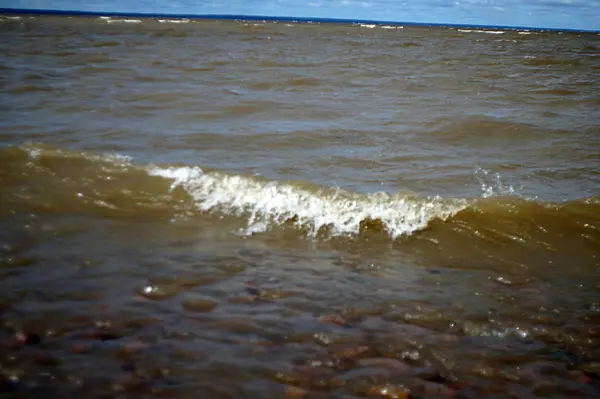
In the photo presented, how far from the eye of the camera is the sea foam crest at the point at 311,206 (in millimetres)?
4805

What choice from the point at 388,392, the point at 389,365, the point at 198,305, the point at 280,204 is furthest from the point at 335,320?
the point at 280,204

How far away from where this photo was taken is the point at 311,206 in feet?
16.8

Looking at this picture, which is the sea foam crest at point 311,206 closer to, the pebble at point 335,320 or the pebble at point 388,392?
the pebble at point 335,320

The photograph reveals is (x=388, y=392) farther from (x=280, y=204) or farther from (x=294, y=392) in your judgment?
(x=280, y=204)

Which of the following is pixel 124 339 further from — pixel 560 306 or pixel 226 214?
pixel 560 306

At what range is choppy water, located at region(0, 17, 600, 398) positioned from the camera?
2.62m

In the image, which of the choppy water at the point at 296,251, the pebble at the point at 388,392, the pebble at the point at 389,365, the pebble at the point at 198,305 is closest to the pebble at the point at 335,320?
the choppy water at the point at 296,251

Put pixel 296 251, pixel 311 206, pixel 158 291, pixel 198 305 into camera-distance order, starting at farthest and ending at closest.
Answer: pixel 311 206 < pixel 296 251 < pixel 158 291 < pixel 198 305

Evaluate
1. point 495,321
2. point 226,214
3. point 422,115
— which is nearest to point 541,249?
point 495,321

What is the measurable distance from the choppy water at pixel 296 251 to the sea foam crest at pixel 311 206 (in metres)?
0.02

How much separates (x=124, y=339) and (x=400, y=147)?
562 centimetres

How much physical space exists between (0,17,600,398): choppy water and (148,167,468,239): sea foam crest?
2 cm

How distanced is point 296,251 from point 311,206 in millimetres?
989

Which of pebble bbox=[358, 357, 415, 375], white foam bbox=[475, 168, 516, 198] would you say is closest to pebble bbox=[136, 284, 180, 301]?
pebble bbox=[358, 357, 415, 375]
